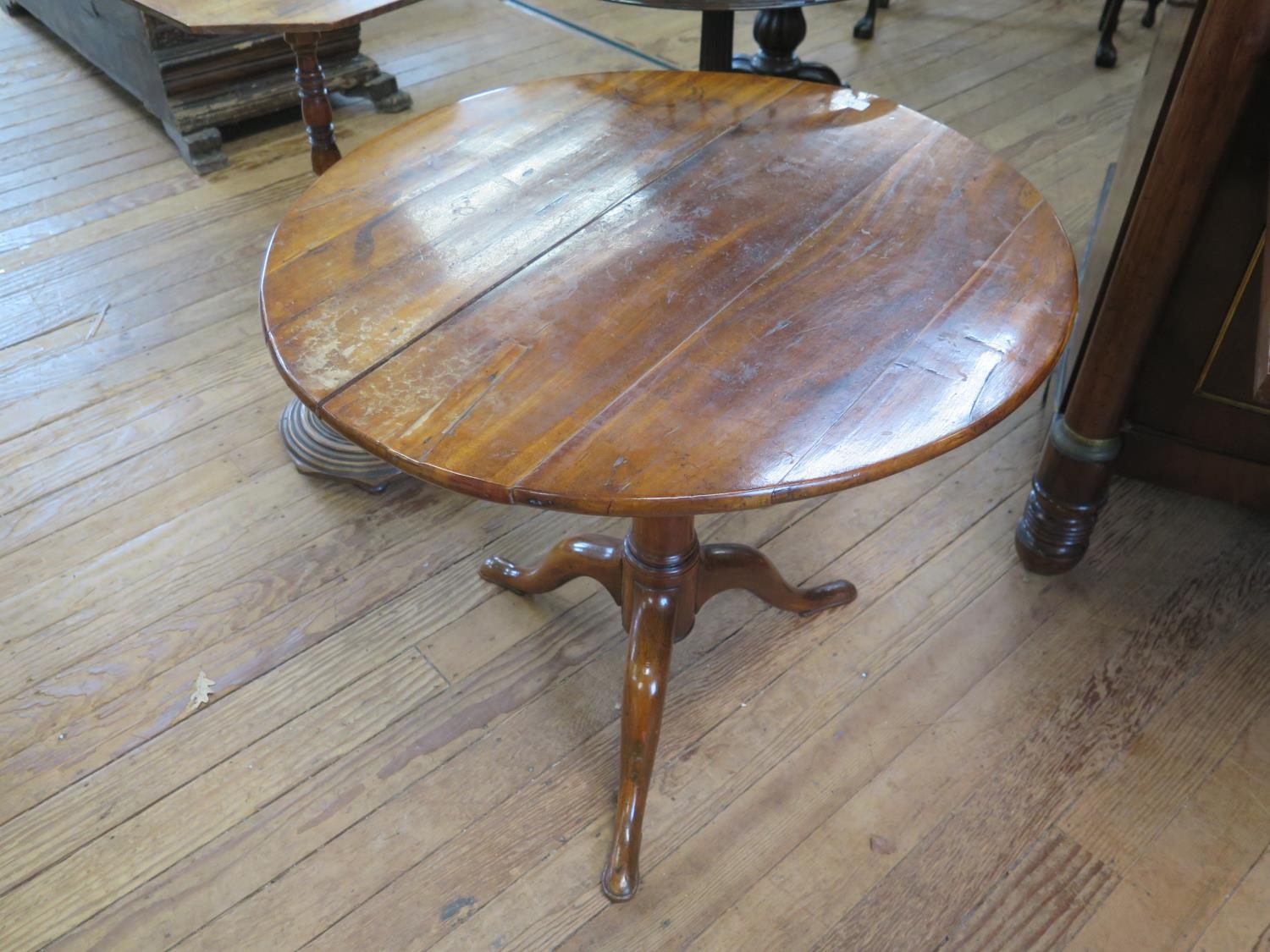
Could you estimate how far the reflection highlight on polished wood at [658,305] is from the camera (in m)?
0.84

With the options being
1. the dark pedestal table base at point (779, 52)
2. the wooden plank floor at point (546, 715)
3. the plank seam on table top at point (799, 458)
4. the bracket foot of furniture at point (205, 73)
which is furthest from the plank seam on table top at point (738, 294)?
the bracket foot of furniture at point (205, 73)

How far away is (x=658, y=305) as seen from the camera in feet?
3.25

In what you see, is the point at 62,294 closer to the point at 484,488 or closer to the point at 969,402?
the point at 484,488

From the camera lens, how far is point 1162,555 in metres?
1.61

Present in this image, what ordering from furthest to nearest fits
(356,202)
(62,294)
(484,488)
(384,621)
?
(62,294)
(384,621)
(356,202)
(484,488)

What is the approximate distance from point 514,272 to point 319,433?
2.83 ft

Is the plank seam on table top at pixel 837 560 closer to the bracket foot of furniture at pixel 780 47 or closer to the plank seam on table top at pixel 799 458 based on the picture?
the plank seam on table top at pixel 799 458

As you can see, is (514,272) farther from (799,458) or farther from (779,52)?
(779,52)

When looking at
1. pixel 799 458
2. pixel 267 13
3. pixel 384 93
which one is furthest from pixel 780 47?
pixel 799 458

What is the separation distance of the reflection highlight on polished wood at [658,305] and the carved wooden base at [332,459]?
0.54 meters

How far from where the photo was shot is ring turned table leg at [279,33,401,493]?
5.41 ft

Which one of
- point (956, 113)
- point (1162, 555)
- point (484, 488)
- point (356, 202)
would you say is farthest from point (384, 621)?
point (956, 113)

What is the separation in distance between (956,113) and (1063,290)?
6.75 ft

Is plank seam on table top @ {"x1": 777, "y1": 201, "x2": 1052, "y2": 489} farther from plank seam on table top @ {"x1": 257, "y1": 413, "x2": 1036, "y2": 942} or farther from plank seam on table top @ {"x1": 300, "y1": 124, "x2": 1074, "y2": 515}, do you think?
plank seam on table top @ {"x1": 257, "y1": 413, "x2": 1036, "y2": 942}
